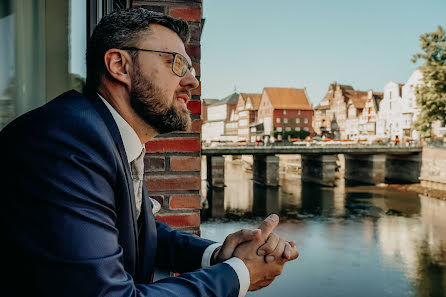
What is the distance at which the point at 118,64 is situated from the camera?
141 centimetres

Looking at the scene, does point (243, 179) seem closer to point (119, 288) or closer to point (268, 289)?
point (268, 289)

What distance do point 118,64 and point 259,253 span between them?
0.89 metres

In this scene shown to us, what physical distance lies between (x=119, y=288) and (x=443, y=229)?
2339 cm

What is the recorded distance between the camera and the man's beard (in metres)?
1.42

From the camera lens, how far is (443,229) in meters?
20.3

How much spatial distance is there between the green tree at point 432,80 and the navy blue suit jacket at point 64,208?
3479 centimetres

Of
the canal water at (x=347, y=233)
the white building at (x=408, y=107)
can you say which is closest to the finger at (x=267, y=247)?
the canal water at (x=347, y=233)

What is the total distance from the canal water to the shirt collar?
11738 mm

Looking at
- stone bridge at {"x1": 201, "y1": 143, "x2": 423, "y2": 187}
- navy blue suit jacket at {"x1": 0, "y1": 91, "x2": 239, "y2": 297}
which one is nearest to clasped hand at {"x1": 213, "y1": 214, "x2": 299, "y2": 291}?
navy blue suit jacket at {"x1": 0, "y1": 91, "x2": 239, "y2": 297}

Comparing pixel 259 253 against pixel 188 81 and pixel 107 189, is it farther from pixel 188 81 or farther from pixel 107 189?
pixel 188 81

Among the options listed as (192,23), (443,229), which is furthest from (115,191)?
(443,229)

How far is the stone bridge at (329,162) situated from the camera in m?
35.8

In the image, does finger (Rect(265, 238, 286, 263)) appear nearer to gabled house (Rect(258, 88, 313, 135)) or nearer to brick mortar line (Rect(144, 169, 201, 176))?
brick mortar line (Rect(144, 169, 201, 176))

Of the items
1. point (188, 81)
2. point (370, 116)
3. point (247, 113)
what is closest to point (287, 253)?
point (188, 81)
